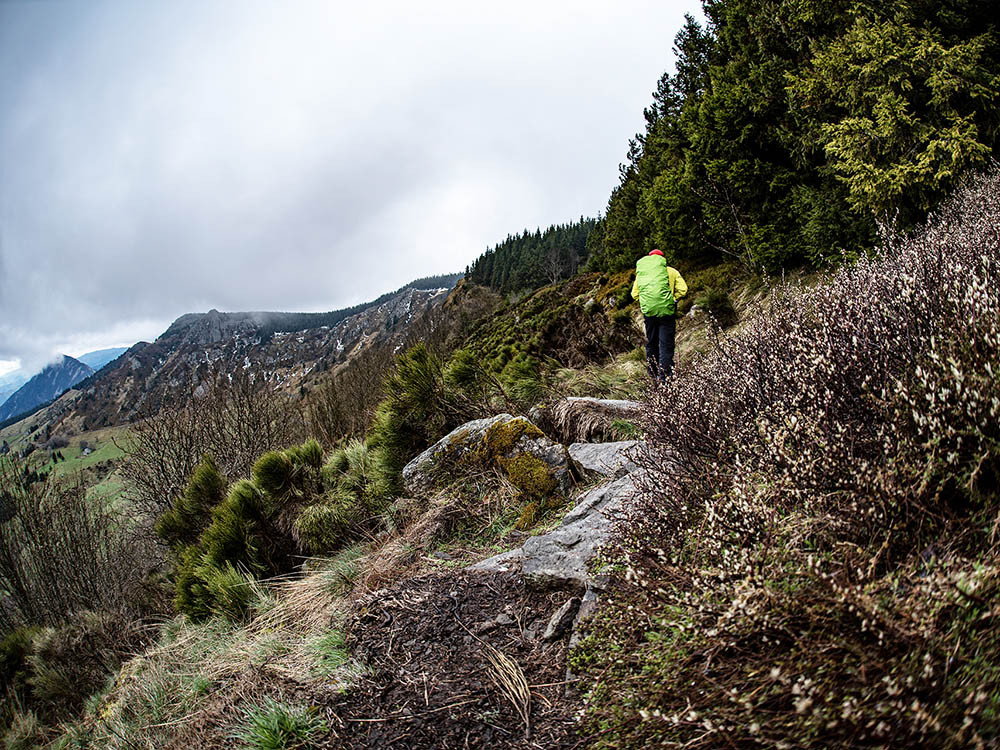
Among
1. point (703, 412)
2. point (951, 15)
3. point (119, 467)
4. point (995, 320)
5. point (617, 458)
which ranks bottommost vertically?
point (617, 458)

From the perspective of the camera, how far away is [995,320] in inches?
52.6

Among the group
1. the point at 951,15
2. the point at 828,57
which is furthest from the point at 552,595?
the point at 951,15

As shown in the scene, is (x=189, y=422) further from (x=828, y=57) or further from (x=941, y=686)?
(x=828, y=57)

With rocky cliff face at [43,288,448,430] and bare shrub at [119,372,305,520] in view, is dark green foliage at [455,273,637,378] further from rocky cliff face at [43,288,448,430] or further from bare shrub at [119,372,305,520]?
rocky cliff face at [43,288,448,430]

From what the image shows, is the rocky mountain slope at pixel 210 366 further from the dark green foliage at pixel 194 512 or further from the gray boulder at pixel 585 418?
the gray boulder at pixel 585 418

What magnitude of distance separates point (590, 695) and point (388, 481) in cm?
378

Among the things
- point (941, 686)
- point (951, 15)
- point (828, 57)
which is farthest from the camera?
point (828, 57)

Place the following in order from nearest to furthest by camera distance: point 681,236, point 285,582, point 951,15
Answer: point 285,582 < point 951,15 < point 681,236

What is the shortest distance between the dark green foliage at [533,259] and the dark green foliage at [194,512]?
45.6 meters

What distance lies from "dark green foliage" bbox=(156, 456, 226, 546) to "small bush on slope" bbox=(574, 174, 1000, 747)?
6946 millimetres

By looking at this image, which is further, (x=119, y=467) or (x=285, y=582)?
(x=119, y=467)

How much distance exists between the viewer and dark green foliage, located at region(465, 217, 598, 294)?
55938mm

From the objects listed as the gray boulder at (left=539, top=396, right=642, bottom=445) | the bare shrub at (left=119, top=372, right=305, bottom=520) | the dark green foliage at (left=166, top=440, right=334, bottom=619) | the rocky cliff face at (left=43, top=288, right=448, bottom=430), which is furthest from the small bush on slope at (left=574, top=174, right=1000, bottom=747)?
the rocky cliff face at (left=43, top=288, right=448, bottom=430)

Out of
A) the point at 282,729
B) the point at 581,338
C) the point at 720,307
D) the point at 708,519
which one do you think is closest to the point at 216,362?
the point at 581,338
